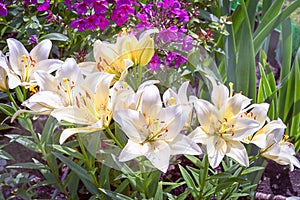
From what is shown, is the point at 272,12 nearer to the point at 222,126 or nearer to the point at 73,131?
the point at 222,126

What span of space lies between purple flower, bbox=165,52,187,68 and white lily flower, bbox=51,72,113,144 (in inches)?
15.3

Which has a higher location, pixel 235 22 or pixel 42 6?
pixel 42 6

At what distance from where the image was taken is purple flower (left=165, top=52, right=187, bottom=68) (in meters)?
1.17

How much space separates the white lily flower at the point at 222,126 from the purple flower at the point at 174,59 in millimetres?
358

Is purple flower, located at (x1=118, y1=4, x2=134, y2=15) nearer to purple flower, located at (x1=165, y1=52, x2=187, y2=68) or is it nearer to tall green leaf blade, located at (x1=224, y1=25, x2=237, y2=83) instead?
purple flower, located at (x1=165, y1=52, x2=187, y2=68)

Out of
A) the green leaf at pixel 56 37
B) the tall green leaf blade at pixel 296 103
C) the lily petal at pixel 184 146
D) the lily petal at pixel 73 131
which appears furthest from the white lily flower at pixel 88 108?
the tall green leaf blade at pixel 296 103

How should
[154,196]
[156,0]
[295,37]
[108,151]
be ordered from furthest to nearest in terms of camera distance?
[295,37]
[156,0]
[154,196]
[108,151]

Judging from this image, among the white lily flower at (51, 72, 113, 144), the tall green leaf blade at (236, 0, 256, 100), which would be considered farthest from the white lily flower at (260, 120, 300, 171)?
the tall green leaf blade at (236, 0, 256, 100)

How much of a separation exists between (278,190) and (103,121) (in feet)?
3.21

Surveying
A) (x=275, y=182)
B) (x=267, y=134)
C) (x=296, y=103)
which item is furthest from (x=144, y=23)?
(x=275, y=182)

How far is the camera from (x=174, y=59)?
1.26 m

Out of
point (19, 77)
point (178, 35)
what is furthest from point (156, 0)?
point (19, 77)

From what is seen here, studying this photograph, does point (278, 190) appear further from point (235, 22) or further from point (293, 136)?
point (235, 22)

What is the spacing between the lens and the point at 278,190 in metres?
1.62
